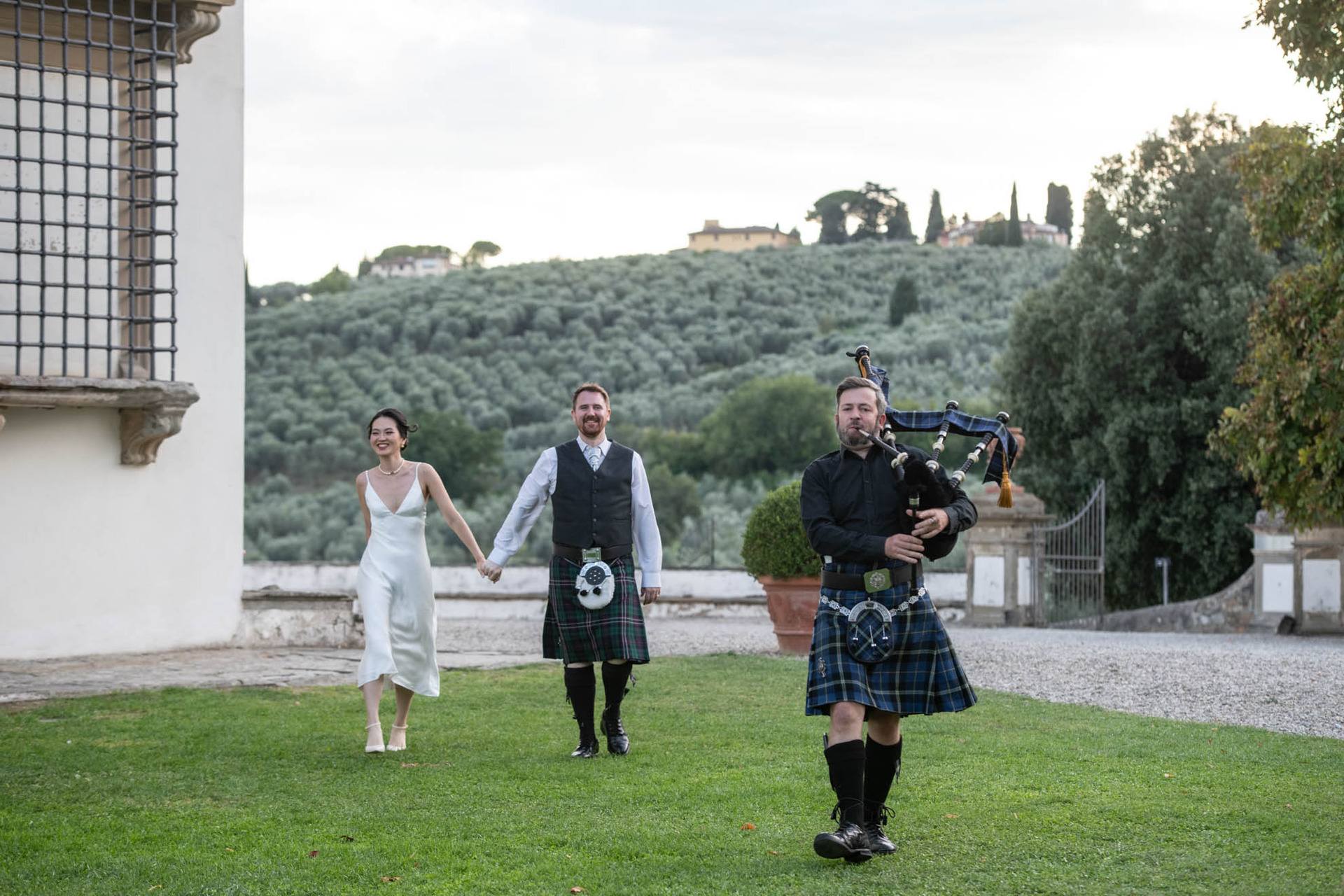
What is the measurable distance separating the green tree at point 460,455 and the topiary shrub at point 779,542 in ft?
104

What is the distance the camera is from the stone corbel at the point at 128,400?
1108 cm

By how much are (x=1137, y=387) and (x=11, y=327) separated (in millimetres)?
17685

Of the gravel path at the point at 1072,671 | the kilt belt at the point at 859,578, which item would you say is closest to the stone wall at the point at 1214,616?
the gravel path at the point at 1072,671

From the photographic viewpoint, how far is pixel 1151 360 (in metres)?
22.9

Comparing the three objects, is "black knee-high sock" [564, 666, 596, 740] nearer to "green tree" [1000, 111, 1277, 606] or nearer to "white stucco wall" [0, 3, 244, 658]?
"white stucco wall" [0, 3, 244, 658]

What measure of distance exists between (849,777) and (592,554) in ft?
8.58

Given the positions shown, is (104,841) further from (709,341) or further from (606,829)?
(709,341)

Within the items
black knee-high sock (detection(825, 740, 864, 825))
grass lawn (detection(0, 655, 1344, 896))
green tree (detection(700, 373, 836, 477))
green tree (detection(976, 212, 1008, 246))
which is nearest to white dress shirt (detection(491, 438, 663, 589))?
grass lawn (detection(0, 655, 1344, 896))

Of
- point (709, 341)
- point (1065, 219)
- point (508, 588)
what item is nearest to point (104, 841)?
point (508, 588)

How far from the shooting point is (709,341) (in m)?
63.1

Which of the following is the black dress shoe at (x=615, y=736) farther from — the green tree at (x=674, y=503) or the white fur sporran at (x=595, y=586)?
the green tree at (x=674, y=503)

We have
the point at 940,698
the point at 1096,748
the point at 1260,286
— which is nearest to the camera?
the point at 940,698

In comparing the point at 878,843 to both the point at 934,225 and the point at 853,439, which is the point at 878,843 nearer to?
the point at 853,439

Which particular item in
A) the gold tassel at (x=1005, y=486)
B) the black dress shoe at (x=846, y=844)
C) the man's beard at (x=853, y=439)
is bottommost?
the black dress shoe at (x=846, y=844)
